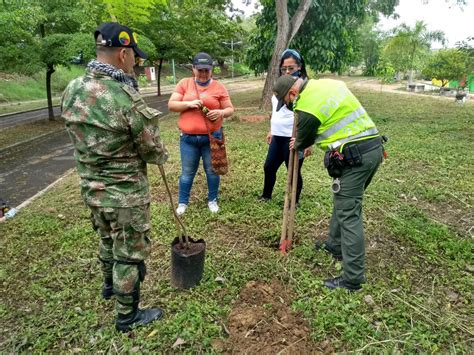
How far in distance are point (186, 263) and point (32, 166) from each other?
5.60m

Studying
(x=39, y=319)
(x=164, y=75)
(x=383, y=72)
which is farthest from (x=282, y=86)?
(x=164, y=75)

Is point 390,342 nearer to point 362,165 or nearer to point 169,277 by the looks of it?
point 362,165

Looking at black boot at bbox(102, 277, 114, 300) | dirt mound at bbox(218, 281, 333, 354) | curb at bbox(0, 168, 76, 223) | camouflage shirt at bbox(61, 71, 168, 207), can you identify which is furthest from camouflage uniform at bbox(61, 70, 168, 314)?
curb at bbox(0, 168, 76, 223)

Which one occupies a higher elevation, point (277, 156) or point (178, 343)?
point (277, 156)

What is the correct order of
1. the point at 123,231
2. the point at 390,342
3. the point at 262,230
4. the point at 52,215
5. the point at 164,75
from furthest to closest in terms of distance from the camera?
the point at 164,75 → the point at 52,215 → the point at 262,230 → the point at 390,342 → the point at 123,231

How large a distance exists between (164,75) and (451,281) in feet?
127

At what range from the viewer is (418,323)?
2549 mm

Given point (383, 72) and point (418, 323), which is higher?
point (383, 72)

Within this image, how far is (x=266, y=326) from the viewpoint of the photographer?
2541 mm

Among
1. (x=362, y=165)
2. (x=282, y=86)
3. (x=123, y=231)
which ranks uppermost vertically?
(x=282, y=86)

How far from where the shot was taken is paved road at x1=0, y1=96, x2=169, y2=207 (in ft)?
18.4

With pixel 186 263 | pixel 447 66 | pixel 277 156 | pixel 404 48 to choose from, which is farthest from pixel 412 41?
pixel 186 263

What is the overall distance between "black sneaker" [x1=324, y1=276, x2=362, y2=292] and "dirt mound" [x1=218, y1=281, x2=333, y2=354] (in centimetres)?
37

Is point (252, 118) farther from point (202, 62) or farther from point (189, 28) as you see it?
point (189, 28)
